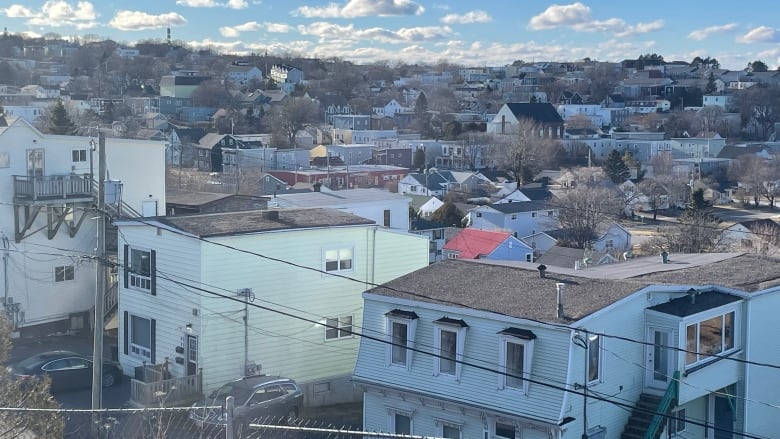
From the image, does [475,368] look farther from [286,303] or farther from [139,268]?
[139,268]

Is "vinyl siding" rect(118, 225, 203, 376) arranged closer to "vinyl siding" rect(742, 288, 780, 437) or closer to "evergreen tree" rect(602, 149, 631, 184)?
"vinyl siding" rect(742, 288, 780, 437)

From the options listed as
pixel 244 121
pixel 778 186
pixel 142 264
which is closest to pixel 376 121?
pixel 244 121

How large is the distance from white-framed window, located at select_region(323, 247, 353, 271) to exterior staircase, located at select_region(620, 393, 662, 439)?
22.4 feet

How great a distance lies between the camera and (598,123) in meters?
125

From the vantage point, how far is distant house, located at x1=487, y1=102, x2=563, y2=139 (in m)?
100

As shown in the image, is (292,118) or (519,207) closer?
(519,207)

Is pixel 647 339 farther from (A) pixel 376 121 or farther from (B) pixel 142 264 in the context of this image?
(A) pixel 376 121

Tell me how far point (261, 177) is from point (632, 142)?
152ft

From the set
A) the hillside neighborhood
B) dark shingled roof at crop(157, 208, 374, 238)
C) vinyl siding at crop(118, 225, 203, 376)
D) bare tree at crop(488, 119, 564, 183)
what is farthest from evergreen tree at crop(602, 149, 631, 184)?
vinyl siding at crop(118, 225, 203, 376)

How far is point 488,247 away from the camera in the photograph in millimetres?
37031

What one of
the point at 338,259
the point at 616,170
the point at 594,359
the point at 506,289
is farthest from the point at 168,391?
the point at 616,170

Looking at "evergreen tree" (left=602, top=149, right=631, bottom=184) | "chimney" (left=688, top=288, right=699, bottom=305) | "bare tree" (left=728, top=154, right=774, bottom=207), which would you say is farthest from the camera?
"evergreen tree" (left=602, top=149, right=631, bottom=184)

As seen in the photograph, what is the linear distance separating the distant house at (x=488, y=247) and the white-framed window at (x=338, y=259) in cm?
1736

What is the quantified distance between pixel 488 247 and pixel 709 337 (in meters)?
22.5
